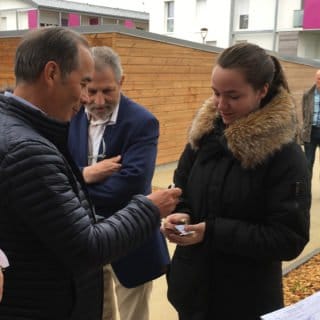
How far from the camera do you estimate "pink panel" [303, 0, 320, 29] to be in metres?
22.4

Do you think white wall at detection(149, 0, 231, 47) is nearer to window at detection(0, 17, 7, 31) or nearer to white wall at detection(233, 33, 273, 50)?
white wall at detection(233, 33, 273, 50)

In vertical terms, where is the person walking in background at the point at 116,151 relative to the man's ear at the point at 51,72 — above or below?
below

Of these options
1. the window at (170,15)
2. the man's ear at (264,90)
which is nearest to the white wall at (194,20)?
the window at (170,15)

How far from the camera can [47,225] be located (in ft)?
4.23

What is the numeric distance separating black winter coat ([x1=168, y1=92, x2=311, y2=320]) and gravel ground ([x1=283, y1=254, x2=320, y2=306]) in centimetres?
161

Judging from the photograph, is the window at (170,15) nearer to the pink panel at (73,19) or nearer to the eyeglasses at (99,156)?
the pink panel at (73,19)

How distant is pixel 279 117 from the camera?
69.6 inches

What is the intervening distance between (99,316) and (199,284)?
0.47 m

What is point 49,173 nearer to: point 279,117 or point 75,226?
point 75,226

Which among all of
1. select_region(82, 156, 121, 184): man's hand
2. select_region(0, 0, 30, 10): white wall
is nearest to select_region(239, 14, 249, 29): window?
select_region(0, 0, 30, 10): white wall

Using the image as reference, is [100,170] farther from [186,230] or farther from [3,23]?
[3,23]

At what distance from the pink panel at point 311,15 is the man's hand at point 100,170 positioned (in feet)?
74.8

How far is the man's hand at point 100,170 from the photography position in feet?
7.36

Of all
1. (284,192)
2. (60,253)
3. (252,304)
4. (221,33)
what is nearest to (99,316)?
(60,253)
